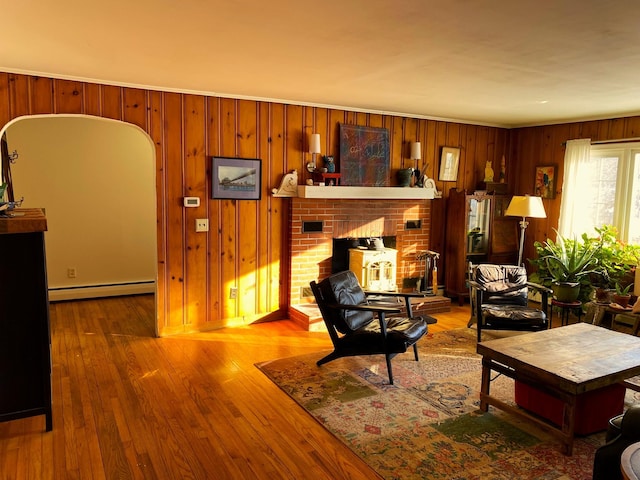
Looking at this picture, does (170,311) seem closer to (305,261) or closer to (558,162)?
(305,261)

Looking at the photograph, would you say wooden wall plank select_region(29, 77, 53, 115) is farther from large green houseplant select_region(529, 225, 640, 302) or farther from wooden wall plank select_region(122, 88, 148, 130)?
large green houseplant select_region(529, 225, 640, 302)

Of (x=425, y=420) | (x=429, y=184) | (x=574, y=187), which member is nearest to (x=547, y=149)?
(x=574, y=187)

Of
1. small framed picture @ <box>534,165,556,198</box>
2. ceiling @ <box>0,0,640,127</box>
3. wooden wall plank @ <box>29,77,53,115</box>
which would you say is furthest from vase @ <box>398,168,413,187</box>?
wooden wall plank @ <box>29,77,53,115</box>

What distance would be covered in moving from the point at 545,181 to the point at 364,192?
101 inches

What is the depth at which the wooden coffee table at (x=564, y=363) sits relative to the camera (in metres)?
2.85

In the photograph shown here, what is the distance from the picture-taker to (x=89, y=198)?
6199mm

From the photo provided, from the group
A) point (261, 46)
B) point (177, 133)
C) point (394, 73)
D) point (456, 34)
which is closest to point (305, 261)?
→ point (177, 133)

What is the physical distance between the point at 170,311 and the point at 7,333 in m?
2.05

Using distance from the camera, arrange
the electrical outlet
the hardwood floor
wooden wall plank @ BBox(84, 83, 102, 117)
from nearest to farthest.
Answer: the hardwood floor < wooden wall plank @ BBox(84, 83, 102, 117) < the electrical outlet

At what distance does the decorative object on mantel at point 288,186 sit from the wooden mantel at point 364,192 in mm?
66

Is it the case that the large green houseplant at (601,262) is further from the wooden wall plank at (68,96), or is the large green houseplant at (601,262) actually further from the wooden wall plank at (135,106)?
the wooden wall plank at (68,96)

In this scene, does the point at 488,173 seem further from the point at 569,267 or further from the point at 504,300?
the point at 504,300

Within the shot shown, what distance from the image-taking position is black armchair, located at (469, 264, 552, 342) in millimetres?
4363

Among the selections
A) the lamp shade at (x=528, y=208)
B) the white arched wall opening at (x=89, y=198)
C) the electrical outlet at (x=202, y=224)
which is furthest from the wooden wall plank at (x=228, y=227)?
the lamp shade at (x=528, y=208)
